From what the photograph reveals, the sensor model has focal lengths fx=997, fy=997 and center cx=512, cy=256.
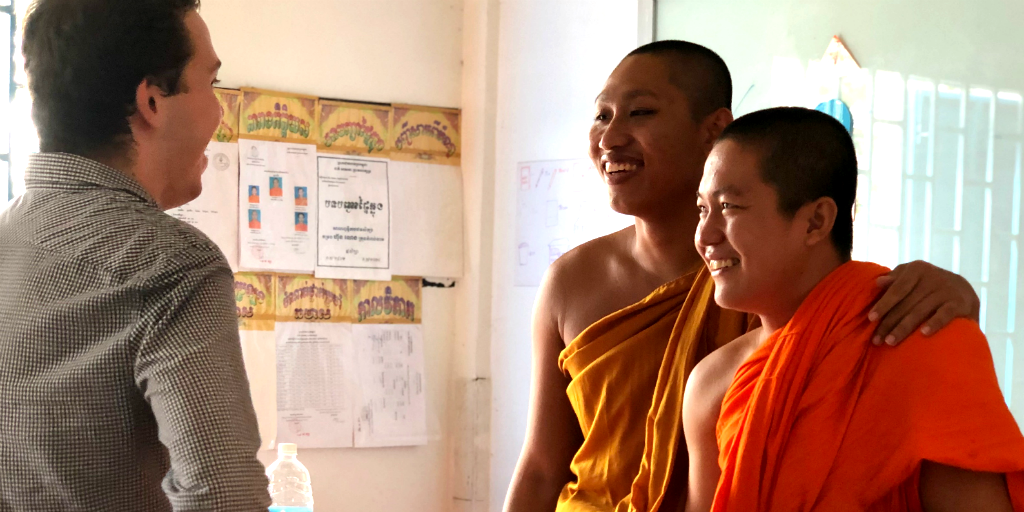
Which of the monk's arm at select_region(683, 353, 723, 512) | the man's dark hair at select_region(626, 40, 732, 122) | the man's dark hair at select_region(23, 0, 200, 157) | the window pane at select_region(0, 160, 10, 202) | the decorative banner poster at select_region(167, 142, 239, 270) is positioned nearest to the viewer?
the man's dark hair at select_region(23, 0, 200, 157)

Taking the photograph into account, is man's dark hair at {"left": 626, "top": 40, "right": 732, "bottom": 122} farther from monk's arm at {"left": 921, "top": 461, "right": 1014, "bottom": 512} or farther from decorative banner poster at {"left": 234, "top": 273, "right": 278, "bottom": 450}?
decorative banner poster at {"left": 234, "top": 273, "right": 278, "bottom": 450}

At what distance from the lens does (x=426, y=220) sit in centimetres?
383

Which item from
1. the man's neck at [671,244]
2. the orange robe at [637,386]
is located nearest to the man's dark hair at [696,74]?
the man's neck at [671,244]

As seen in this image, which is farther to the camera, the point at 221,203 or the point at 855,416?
the point at 221,203

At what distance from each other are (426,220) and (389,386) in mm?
646

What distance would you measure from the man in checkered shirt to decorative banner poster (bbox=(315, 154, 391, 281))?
8.43 ft

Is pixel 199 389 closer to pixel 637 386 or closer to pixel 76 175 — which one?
pixel 76 175

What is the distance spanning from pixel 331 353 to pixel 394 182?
2.26 ft

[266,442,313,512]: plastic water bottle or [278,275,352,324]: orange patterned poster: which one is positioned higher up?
[278,275,352,324]: orange patterned poster

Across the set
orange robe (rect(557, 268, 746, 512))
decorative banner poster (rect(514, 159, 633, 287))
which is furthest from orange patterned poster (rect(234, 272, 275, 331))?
orange robe (rect(557, 268, 746, 512))

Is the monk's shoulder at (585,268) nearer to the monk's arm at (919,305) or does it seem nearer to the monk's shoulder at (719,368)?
the monk's shoulder at (719,368)

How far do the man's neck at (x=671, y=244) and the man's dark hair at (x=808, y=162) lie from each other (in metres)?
0.37

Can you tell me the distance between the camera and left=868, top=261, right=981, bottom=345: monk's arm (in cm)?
111

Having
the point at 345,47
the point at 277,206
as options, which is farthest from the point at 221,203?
the point at 345,47
